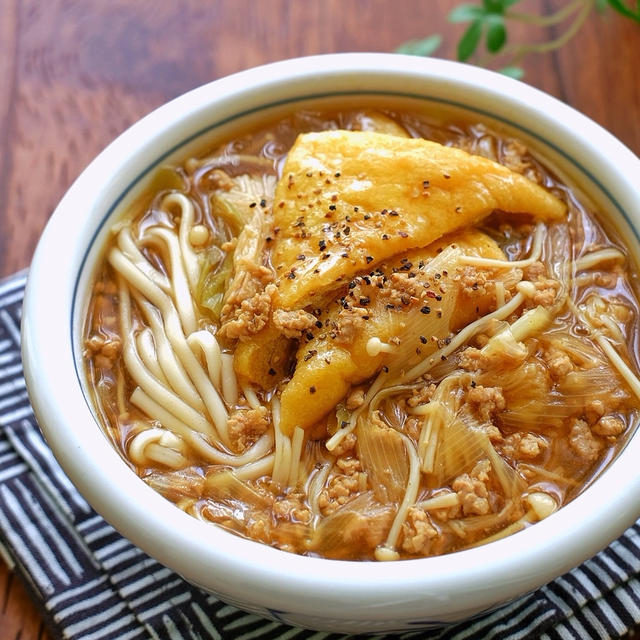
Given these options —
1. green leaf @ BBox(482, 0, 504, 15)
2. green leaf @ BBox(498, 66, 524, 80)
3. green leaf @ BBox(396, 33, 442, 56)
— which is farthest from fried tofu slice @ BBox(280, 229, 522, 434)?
green leaf @ BBox(482, 0, 504, 15)

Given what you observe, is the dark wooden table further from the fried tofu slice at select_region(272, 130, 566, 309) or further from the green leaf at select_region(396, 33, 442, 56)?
the fried tofu slice at select_region(272, 130, 566, 309)

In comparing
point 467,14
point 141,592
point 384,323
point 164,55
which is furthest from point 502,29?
point 141,592

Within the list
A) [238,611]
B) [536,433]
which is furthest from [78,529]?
[536,433]

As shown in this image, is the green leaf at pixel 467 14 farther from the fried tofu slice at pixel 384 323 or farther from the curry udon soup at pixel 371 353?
the fried tofu slice at pixel 384 323

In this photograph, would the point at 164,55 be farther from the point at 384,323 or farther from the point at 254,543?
the point at 254,543

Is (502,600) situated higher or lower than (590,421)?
lower

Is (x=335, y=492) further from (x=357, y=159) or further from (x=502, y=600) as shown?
(x=357, y=159)
